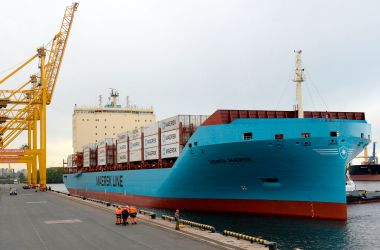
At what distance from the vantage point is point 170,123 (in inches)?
1478

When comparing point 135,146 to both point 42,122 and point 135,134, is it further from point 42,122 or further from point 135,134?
point 42,122

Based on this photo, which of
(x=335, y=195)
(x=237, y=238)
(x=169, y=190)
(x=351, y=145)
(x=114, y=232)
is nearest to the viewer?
(x=237, y=238)

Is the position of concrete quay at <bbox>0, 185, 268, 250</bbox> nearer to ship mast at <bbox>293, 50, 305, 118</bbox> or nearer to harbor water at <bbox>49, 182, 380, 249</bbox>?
harbor water at <bbox>49, 182, 380, 249</bbox>

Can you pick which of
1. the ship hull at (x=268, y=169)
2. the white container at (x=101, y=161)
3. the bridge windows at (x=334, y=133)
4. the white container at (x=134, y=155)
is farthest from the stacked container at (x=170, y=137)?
the white container at (x=101, y=161)

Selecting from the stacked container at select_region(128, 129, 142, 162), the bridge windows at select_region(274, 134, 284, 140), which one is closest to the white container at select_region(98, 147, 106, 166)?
the stacked container at select_region(128, 129, 142, 162)

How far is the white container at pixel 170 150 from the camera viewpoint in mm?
35781

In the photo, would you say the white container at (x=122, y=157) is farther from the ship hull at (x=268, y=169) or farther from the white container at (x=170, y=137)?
the ship hull at (x=268, y=169)

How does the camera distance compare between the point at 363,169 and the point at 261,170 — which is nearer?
the point at 261,170

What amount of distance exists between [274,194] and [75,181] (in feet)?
162

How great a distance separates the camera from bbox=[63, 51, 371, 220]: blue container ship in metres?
28.1

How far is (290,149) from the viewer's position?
1111 inches

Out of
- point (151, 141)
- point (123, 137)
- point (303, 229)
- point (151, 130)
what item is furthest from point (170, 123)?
point (303, 229)

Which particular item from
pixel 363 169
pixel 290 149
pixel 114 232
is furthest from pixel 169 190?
pixel 363 169

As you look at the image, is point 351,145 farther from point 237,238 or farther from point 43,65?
point 43,65
